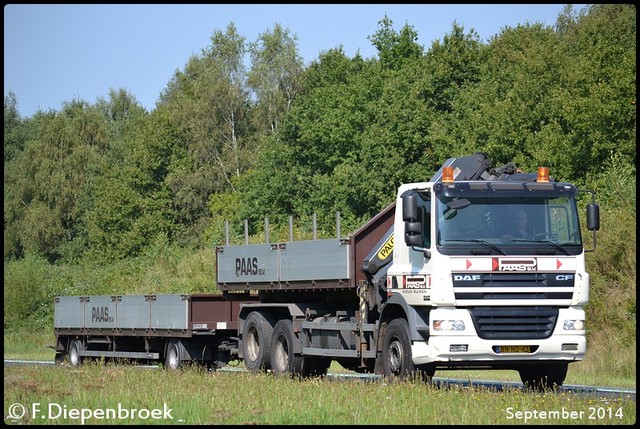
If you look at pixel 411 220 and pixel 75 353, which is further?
pixel 75 353

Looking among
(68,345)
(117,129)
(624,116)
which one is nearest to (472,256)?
(68,345)

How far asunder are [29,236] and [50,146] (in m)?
7.45

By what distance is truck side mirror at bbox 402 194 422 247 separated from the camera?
18.0 metres

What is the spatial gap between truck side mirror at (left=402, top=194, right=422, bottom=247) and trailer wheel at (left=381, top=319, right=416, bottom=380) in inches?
56.2

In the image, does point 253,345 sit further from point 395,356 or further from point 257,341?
point 395,356

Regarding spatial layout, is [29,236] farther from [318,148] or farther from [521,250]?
[521,250]

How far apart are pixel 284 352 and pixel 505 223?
6671mm

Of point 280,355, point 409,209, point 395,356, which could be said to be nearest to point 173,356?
point 280,355

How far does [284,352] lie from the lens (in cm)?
2331

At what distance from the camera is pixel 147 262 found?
59156 millimetres

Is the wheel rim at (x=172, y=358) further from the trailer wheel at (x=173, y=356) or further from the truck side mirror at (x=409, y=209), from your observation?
the truck side mirror at (x=409, y=209)

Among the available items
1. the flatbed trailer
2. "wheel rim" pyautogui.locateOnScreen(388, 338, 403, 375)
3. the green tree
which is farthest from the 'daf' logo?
the green tree

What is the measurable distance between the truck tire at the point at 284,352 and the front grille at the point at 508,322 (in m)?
5.45

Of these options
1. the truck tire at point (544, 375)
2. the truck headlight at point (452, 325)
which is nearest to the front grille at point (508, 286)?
the truck headlight at point (452, 325)
